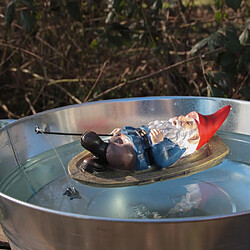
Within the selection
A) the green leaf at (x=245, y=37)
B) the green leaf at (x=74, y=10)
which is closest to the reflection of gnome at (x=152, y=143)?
the green leaf at (x=245, y=37)

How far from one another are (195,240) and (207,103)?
1.98ft

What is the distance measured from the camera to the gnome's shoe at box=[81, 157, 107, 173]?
0.82m

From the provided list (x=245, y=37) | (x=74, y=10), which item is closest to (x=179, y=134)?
(x=245, y=37)

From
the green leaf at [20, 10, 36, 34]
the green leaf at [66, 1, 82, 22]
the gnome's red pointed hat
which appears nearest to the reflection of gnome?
the gnome's red pointed hat

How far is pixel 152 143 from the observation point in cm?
87

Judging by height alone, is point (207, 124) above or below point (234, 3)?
below

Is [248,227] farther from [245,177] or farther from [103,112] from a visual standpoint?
[103,112]

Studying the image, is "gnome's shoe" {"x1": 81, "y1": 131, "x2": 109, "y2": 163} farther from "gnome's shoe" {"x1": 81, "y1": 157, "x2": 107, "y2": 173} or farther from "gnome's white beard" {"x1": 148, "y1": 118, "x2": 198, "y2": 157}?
"gnome's white beard" {"x1": 148, "y1": 118, "x2": 198, "y2": 157}

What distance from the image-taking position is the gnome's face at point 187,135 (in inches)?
35.0

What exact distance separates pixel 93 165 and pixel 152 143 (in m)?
0.14

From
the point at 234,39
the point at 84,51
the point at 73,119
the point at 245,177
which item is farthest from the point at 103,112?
the point at 84,51

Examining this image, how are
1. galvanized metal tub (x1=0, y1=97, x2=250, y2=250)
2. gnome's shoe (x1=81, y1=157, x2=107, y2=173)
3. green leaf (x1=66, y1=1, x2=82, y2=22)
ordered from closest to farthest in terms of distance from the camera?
galvanized metal tub (x1=0, y1=97, x2=250, y2=250), gnome's shoe (x1=81, y1=157, x2=107, y2=173), green leaf (x1=66, y1=1, x2=82, y2=22)

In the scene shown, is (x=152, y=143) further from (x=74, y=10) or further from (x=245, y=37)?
(x=74, y=10)

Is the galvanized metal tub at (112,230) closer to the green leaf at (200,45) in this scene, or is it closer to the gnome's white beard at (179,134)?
the gnome's white beard at (179,134)
